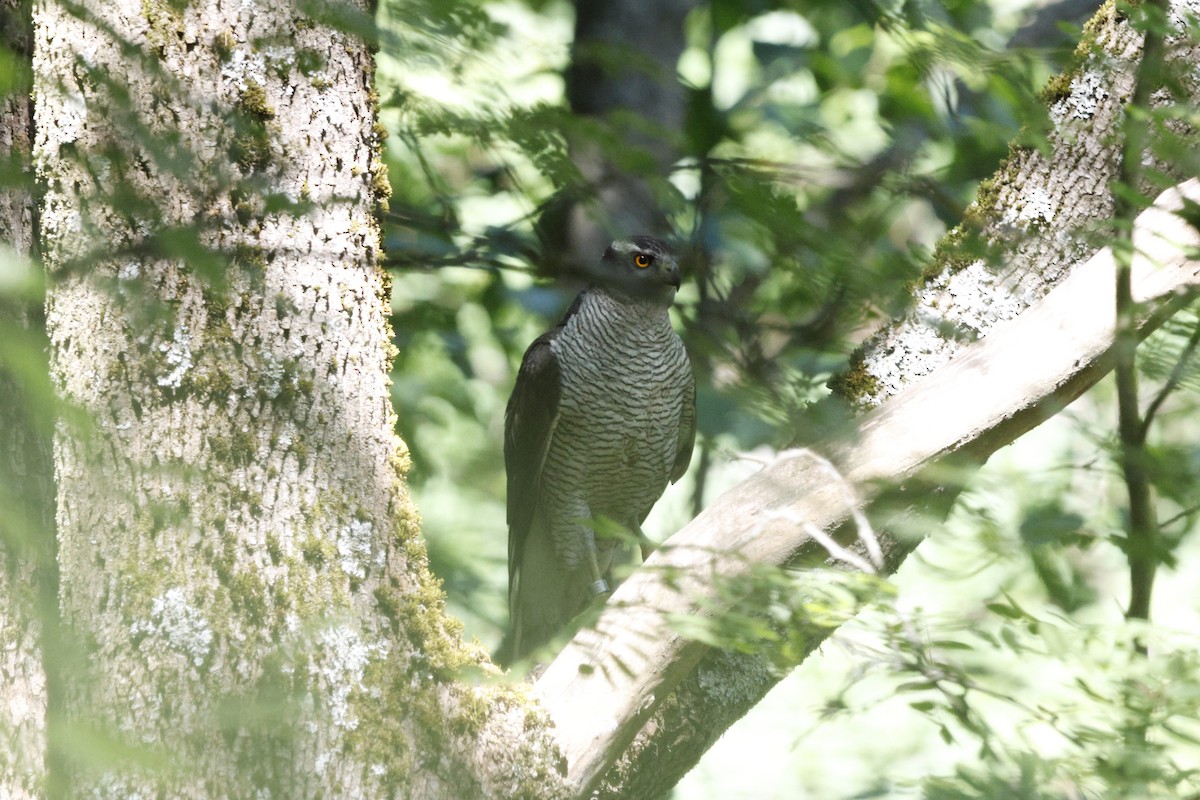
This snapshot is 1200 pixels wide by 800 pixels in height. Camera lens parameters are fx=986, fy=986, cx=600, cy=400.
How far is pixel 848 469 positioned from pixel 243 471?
1.20 metres

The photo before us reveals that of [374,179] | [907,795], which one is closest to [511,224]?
[374,179]

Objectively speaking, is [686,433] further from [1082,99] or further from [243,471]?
[243,471]

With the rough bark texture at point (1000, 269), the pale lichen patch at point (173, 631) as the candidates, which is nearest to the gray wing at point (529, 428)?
the rough bark texture at point (1000, 269)

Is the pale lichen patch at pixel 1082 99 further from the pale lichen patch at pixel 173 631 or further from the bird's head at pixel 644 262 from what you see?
the pale lichen patch at pixel 173 631

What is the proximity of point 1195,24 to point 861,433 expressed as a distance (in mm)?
908

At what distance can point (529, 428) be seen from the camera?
13.9ft

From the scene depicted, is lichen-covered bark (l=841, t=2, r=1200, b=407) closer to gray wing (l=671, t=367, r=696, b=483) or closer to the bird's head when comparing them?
the bird's head

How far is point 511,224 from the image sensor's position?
3.23 m

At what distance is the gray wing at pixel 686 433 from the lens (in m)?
4.52

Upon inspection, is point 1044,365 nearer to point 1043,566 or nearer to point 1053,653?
point 1043,566

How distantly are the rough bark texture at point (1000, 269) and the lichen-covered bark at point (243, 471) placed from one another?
1.58 feet

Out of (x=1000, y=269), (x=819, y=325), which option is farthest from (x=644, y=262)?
(x=1000, y=269)

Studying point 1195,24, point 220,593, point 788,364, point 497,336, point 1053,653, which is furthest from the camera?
point 497,336

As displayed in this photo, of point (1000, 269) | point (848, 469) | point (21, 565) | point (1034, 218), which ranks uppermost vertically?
point (1034, 218)
